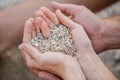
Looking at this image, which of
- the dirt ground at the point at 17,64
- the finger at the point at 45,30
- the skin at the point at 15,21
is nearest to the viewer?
the finger at the point at 45,30

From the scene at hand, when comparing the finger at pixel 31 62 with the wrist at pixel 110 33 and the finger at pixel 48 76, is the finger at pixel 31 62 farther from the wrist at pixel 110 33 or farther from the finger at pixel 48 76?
the wrist at pixel 110 33

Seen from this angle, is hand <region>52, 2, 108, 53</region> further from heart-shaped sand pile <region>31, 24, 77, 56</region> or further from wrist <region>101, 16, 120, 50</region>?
heart-shaped sand pile <region>31, 24, 77, 56</region>

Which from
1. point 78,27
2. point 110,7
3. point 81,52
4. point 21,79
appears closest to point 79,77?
point 81,52

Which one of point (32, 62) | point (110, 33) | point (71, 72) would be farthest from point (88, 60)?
point (110, 33)

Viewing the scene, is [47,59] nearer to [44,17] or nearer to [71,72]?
[71,72]

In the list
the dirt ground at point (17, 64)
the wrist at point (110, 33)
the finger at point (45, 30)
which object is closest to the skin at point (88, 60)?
the finger at point (45, 30)
